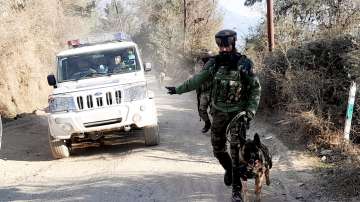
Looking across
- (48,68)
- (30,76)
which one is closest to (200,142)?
(30,76)

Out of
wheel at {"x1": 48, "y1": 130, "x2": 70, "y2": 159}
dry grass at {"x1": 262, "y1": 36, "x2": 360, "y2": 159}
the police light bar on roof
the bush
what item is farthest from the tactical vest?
Answer: the police light bar on roof

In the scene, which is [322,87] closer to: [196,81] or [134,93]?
[134,93]

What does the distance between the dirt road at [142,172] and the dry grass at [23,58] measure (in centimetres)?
712

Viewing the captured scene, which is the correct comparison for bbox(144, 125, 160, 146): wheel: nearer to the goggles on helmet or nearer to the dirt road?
the dirt road

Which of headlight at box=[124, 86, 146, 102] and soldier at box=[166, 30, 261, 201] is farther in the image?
headlight at box=[124, 86, 146, 102]

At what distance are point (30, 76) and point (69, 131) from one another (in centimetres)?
1319

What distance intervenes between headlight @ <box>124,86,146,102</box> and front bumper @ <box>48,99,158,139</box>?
78 mm

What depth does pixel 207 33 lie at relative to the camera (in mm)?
37219

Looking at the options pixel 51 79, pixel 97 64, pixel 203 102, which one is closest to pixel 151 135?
pixel 97 64

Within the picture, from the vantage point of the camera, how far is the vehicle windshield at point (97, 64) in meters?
10.2

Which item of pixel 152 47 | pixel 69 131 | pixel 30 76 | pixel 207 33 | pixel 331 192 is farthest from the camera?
pixel 152 47

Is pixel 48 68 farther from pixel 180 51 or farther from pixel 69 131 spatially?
pixel 69 131

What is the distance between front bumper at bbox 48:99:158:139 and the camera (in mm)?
8961

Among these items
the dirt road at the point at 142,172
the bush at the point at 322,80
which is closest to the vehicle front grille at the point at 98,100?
the dirt road at the point at 142,172
